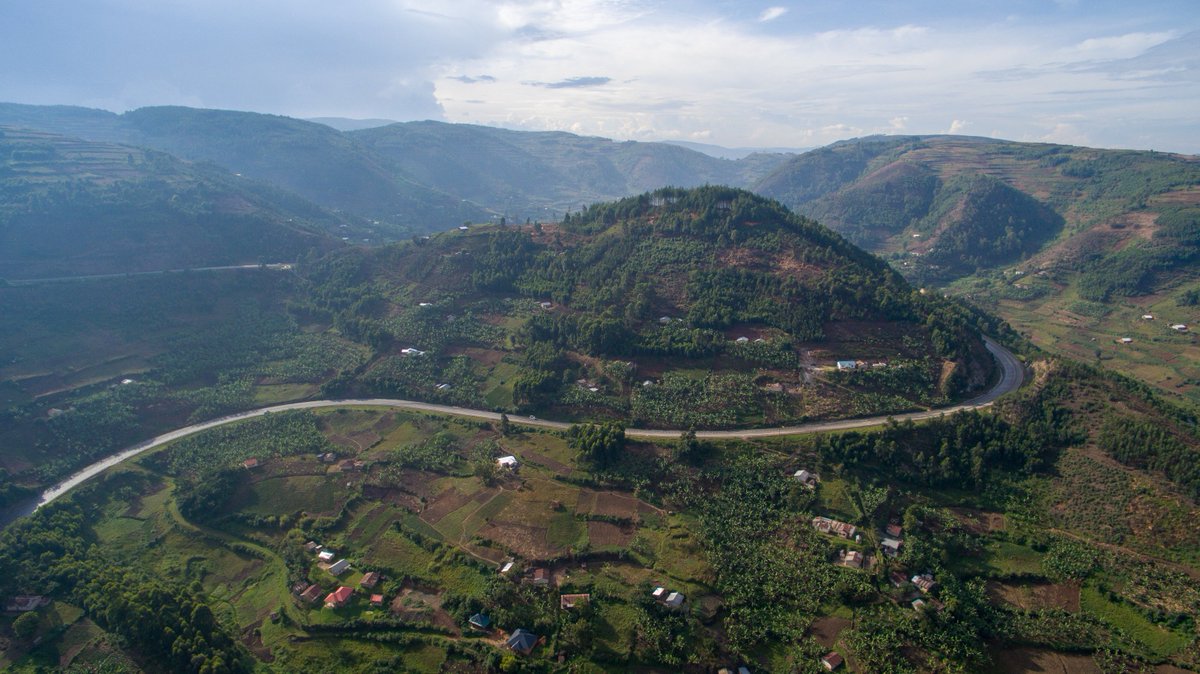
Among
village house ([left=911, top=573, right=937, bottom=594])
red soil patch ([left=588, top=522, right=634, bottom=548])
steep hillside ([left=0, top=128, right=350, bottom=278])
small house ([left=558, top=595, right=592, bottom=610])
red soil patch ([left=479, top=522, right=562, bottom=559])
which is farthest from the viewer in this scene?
steep hillside ([left=0, top=128, right=350, bottom=278])

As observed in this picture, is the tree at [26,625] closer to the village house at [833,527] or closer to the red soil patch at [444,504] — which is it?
the red soil patch at [444,504]

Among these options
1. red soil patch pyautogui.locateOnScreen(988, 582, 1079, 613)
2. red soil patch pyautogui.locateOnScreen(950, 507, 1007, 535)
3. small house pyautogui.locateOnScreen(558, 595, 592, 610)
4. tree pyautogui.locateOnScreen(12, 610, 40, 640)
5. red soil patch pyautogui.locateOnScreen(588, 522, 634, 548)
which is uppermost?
red soil patch pyautogui.locateOnScreen(950, 507, 1007, 535)

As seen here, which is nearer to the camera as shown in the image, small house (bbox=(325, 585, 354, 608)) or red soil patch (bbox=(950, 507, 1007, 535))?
small house (bbox=(325, 585, 354, 608))

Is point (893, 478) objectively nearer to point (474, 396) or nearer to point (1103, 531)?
point (1103, 531)

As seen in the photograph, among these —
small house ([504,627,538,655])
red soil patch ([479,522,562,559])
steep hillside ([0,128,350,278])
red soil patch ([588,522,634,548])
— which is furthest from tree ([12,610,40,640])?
steep hillside ([0,128,350,278])

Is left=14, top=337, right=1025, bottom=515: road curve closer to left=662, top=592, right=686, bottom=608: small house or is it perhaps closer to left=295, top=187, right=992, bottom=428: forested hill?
left=295, top=187, right=992, bottom=428: forested hill

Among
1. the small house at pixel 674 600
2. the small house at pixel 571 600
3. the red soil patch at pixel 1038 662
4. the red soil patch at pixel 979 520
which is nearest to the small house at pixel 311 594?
the small house at pixel 571 600

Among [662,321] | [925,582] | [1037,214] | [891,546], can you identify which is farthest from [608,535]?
[1037,214]

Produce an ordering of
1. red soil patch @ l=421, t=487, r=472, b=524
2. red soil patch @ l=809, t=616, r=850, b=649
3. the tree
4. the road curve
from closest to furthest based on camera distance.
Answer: red soil patch @ l=809, t=616, r=850, b=649
the tree
red soil patch @ l=421, t=487, r=472, b=524
the road curve
